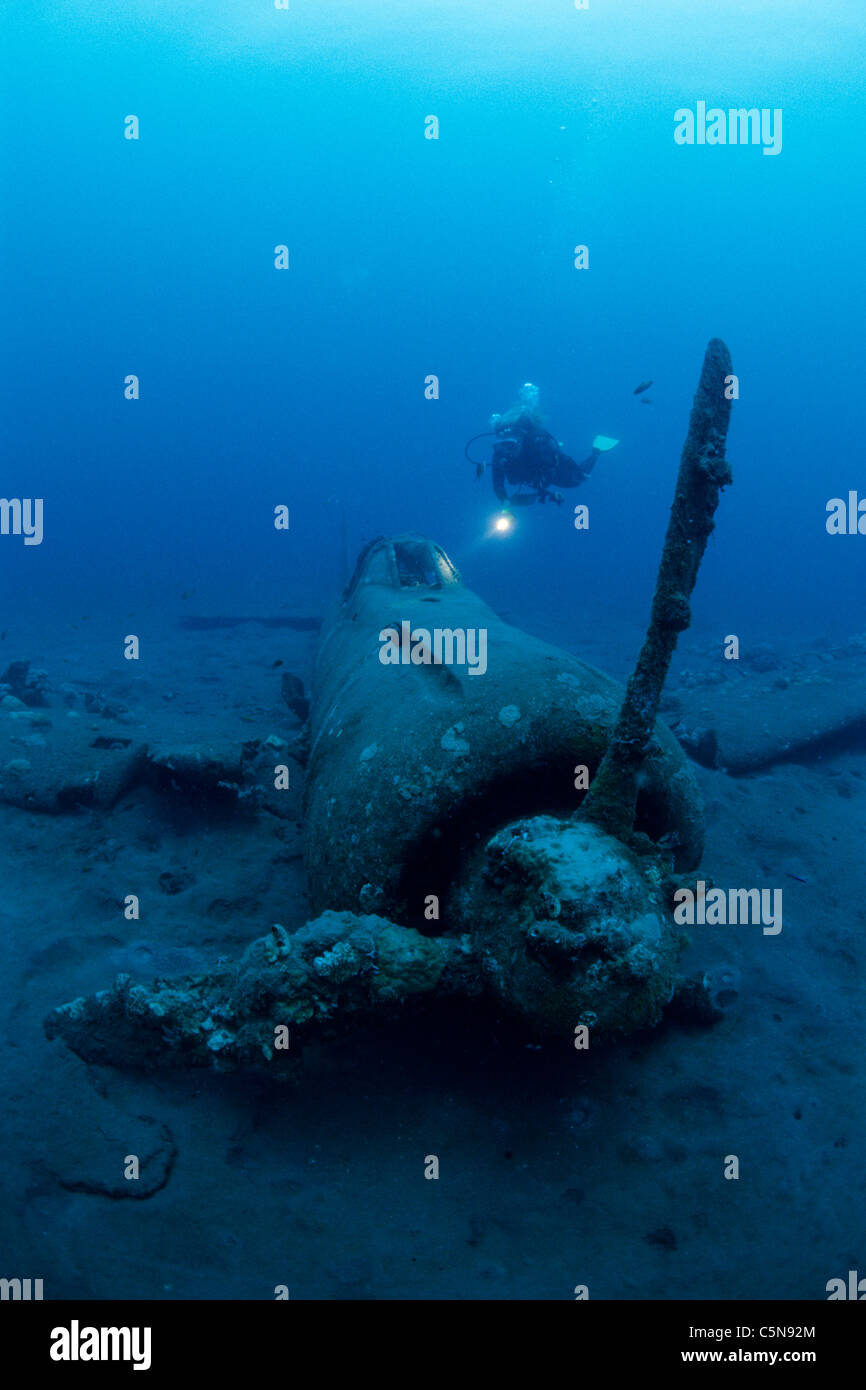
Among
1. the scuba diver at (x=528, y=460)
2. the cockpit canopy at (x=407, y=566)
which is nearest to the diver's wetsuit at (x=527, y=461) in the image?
the scuba diver at (x=528, y=460)

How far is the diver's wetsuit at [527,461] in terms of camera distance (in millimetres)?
14625

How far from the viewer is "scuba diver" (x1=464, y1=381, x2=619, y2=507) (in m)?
14.6

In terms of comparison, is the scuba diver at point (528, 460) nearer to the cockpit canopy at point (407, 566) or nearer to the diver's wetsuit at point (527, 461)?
the diver's wetsuit at point (527, 461)

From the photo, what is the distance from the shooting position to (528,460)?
1491 cm

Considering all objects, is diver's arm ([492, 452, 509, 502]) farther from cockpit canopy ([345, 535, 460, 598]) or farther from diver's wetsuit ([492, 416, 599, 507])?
cockpit canopy ([345, 535, 460, 598])

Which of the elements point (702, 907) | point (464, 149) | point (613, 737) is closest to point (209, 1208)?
point (613, 737)

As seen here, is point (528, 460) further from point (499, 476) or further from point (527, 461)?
point (499, 476)

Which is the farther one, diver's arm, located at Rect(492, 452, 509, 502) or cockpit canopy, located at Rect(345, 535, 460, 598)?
diver's arm, located at Rect(492, 452, 509, 502)

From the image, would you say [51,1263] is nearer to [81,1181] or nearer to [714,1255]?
[81,1181]

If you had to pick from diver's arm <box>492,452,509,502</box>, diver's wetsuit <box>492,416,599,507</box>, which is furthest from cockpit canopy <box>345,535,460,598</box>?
diver's wetsuit <box>492,416,599,507</box>

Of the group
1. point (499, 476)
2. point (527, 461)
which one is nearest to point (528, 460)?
point (527, 461)

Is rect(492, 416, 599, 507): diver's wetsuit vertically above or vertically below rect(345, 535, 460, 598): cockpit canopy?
above

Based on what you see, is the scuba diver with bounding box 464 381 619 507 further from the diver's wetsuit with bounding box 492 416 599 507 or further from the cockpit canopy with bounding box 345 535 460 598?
the cockpit canopy with bounding box 345 535 460 598

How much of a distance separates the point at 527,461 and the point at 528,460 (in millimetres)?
31
